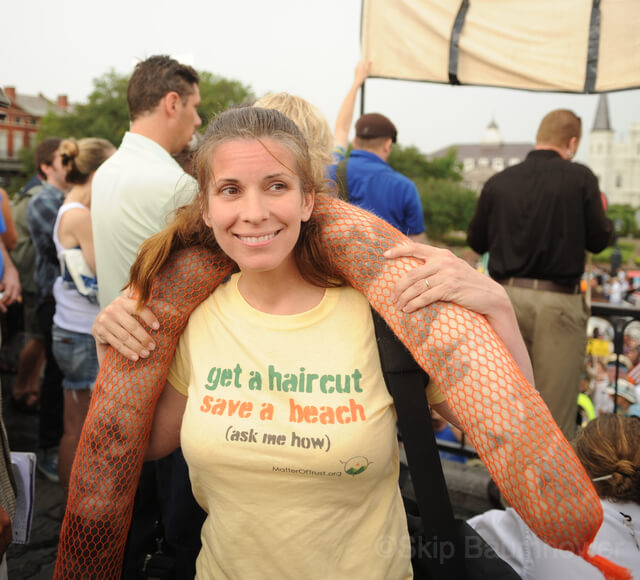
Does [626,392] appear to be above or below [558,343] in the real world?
below

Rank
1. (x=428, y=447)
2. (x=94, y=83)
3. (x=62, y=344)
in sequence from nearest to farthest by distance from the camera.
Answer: (x=428, y=447) → (x=62, y=344) → (x=94, y=83)

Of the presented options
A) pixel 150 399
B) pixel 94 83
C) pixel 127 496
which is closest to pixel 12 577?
pixel 127 496

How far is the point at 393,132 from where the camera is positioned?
14.1 ft

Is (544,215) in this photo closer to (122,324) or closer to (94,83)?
(122,324)


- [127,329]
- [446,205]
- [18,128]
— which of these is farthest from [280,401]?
[18,128]

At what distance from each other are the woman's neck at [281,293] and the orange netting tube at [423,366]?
0.13m

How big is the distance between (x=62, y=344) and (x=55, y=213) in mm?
1530

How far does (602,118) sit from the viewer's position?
102 meters

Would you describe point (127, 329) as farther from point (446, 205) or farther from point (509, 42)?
point (446, 205)

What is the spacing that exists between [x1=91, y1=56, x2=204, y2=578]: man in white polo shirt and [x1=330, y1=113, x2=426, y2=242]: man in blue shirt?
4.24ft

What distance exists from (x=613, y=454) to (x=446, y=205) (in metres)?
77.8

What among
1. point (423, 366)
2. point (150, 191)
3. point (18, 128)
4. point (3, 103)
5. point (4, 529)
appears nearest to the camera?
point (423, 366)

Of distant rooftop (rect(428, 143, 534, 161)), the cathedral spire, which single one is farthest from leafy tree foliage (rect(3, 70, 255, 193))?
distant rooftop (rect(428, 143, 534, 161))

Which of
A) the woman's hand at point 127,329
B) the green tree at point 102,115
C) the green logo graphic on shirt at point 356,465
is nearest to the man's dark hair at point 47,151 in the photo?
the woman's hand at point 127,329
